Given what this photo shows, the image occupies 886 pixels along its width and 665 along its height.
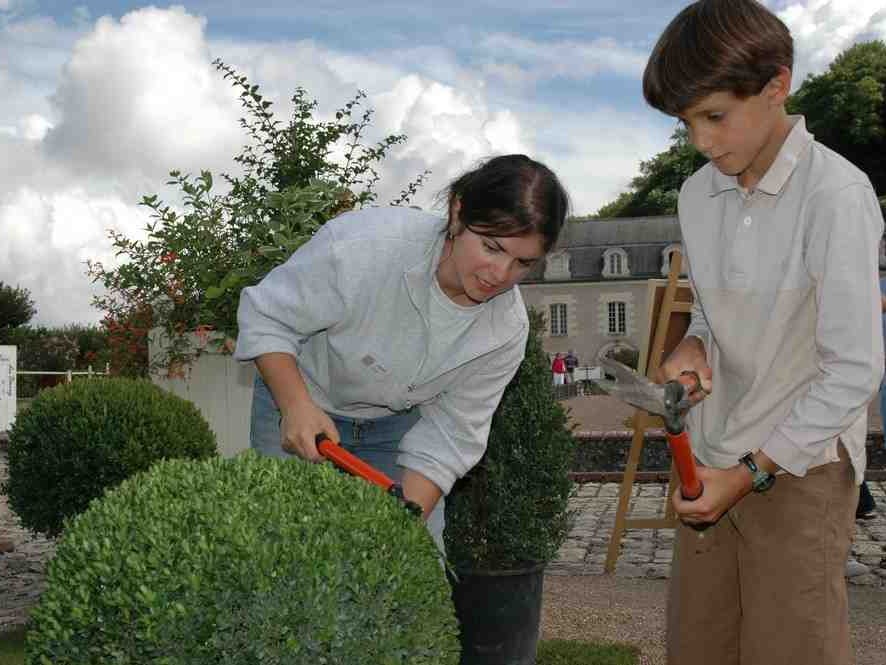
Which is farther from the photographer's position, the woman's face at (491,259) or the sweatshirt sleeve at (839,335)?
the woman's face at (491,259)

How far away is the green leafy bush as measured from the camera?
5383mm

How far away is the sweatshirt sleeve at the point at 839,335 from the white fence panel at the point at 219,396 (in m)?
6.17

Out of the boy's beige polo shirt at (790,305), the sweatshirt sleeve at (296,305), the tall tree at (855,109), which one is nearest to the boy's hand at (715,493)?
the boy's beige polo shirt at (790,305)

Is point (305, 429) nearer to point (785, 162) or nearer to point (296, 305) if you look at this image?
point (296, 305)

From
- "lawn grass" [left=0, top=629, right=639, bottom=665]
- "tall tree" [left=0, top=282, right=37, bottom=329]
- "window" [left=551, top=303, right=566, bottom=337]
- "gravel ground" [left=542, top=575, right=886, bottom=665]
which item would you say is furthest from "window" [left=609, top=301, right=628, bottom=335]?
"lawn grass" [left=0, top=629, right=639, bottom=665]

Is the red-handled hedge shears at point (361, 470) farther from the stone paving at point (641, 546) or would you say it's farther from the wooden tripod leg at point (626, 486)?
the wooden tripod leg at point (626, 486)

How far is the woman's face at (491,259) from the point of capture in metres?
3.11

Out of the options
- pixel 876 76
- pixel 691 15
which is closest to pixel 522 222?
pixel 691 15

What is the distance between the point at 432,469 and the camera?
333 cm

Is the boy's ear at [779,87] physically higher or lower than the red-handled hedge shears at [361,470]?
higher

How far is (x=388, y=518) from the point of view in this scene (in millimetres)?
2525

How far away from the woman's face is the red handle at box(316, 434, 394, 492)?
0.62 metres

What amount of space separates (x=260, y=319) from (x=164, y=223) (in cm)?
499

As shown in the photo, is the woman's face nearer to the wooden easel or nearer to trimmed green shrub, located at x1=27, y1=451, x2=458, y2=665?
trimmed green shrub, located at x1=27, y1=451, x2=458, y2=665
